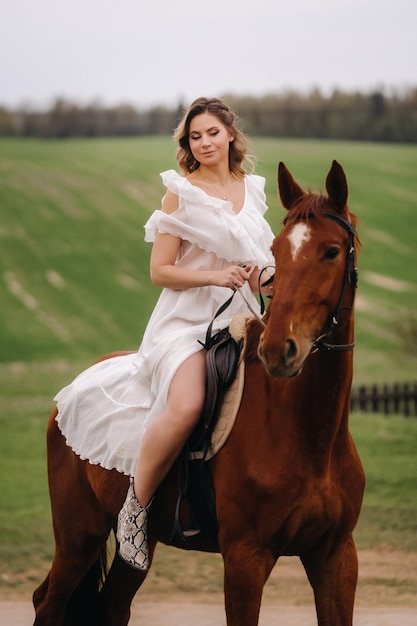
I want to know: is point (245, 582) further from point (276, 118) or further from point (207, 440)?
point (276, 118)

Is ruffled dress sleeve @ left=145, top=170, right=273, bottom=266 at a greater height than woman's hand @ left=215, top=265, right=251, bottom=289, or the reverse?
ruffled dress sleeve @ left=145, top=170, right=273, bottom=266

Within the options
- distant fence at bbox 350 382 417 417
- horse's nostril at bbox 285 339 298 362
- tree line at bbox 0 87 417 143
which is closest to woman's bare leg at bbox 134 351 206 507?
horse's nostril at bbox 285 339 298 362

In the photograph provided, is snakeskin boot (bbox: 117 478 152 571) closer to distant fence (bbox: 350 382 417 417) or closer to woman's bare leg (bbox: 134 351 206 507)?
woman's bare leg (bbox: 134 351 206 507)

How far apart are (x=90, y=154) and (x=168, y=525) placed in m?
24.3

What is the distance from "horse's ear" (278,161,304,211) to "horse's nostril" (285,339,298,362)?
2.16ft

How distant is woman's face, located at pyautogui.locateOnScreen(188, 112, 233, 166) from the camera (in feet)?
14.8

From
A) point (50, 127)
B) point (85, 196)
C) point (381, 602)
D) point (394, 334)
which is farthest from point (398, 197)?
point (381, 602)

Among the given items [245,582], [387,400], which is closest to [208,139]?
[245,582]

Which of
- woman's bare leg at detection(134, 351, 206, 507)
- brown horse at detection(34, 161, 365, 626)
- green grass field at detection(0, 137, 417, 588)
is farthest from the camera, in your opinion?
green grass field at detection(0, 137, 417, 588)

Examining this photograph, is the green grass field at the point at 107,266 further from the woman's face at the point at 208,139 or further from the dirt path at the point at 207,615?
the woman's face at the point at 208,139

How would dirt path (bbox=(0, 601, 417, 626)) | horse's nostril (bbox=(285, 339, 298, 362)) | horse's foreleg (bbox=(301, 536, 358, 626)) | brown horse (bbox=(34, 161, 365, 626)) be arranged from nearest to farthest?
horse's nostril (bbox=(285, 339, 298, 362)) → brown horse (bbox=(34, 161, 365, 626)) → horse's foreleg (bbox=(301, 536, 358, 626)) → dirt path (bbox=(0, 601, 417, 626))

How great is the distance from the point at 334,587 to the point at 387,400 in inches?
540

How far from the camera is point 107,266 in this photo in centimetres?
Result: 2405

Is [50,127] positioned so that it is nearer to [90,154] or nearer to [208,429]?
[90,154]
